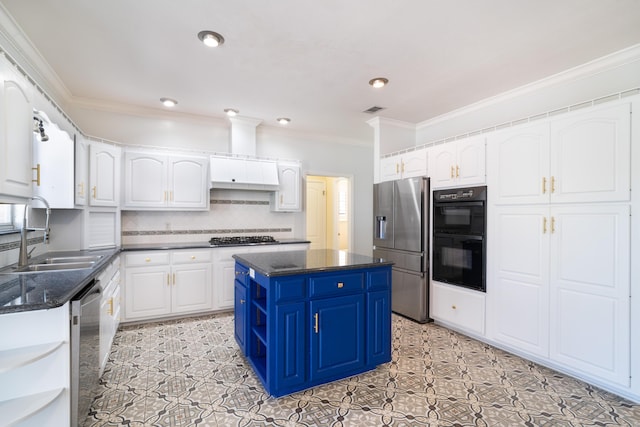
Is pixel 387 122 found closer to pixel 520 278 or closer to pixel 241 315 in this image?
pixel 520 278

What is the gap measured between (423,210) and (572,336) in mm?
1770

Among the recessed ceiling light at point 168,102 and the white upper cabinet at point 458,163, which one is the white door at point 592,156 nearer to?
the white upper cabinet at point 458,163

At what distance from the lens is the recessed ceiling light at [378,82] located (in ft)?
10.4

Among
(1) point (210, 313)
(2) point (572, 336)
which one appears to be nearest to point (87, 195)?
(1) point (210, 313)

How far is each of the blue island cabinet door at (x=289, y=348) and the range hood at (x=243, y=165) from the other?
2.53m

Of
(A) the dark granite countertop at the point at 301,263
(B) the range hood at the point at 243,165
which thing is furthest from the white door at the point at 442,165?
(B) the range hood at the point at 243,165

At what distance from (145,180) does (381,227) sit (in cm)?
310

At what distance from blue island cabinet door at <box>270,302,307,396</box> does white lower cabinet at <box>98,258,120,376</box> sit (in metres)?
1.35

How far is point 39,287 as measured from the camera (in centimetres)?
172

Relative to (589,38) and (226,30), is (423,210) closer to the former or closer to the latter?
(589,38)

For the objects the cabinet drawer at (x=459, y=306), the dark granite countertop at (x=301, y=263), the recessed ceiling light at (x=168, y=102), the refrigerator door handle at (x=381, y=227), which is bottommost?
the cabinet drawer at (x=459, y=306)

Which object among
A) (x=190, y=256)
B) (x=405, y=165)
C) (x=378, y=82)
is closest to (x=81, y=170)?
(x=190, y=256)

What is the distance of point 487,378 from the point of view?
98.1 inches

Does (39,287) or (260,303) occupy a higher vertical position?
(39,287)
